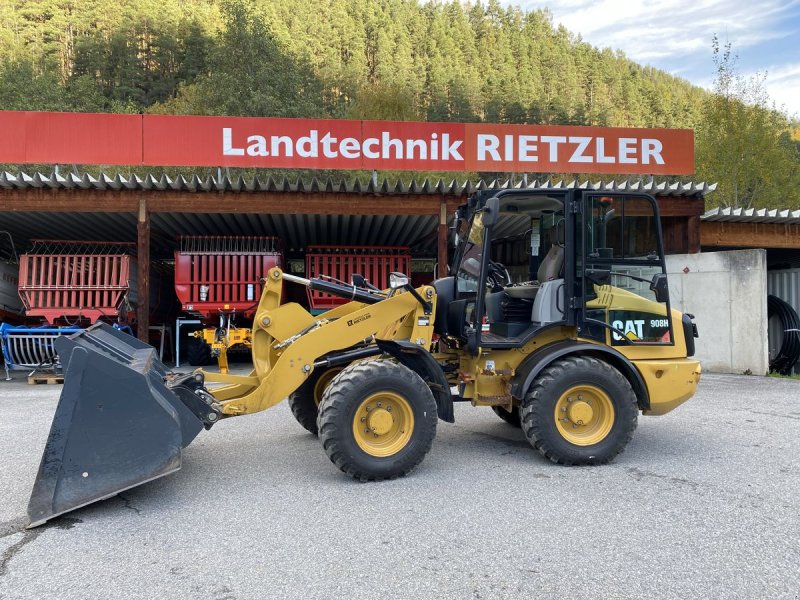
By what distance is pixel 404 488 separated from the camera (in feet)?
14.0

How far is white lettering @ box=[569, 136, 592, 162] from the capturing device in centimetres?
1136

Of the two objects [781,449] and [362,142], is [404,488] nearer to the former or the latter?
[781,449]

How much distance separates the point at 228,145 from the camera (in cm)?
1071

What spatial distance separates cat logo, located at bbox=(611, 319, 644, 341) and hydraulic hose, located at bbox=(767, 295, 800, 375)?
8.81m

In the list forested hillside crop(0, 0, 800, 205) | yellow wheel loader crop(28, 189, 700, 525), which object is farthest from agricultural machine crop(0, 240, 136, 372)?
forested hillside crop(0, 0, 800, 205)

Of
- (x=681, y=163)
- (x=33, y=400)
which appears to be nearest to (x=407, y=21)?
(x=681, y=163)

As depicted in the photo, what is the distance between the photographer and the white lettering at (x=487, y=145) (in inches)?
439

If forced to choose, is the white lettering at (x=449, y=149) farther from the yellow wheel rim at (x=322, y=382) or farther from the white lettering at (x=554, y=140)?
the yellow wheel rim at (x=322, y=382)

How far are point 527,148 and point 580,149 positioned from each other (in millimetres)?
1088

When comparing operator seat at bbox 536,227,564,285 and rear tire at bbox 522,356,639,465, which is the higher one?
operator seat at bbox 536,227,564,285

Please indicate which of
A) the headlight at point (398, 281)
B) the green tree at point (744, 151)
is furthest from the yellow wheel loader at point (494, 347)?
the green tree at point (744, 151)

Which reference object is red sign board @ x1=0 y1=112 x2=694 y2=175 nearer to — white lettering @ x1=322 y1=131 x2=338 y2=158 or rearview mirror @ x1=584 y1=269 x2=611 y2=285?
white lettering @ x1=322 y1=131 x2=338 y2=158

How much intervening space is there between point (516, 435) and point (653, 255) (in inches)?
89.2

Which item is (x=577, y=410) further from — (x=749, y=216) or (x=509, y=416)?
(x=749, y=216)
